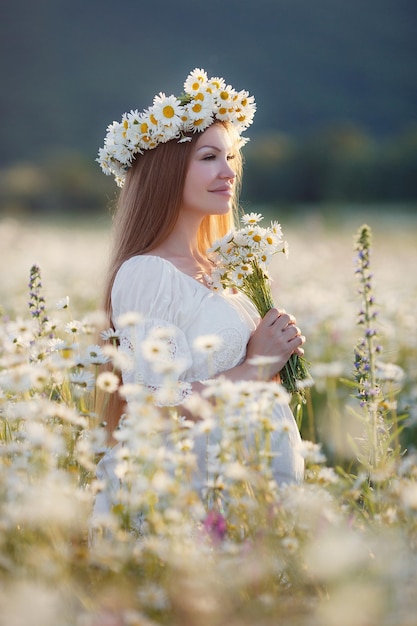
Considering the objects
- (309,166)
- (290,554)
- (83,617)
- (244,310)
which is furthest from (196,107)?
(309,166)

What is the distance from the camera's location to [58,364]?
2.22 m

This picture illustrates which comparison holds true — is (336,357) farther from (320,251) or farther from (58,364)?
(320,251)

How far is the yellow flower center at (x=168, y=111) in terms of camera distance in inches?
135

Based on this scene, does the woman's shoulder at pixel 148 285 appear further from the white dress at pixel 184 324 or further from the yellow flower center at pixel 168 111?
the yellow flower center at pixel 168 111

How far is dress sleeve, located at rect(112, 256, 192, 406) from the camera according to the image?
298 centimetres

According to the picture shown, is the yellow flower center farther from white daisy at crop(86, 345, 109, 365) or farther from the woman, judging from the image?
white daisy at crop(86, 345, 109, 365)

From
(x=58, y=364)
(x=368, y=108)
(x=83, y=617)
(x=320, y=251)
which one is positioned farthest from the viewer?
(x=368, y=108)

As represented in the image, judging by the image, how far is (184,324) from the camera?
3189 mm

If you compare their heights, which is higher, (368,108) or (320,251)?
(368,108)

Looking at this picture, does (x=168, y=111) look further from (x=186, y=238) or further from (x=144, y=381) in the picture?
(x=144, y=381)

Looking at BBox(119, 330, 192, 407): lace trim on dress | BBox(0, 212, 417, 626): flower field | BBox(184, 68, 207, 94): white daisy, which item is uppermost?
BBox(184, 68, 207, 94): white daisy

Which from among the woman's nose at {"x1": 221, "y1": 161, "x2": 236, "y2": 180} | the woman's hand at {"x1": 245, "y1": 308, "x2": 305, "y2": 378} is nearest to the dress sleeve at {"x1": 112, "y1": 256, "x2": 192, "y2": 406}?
the woman's hand at {"x1": 245, "y1": 308, "x2": 305, "y2": 378}

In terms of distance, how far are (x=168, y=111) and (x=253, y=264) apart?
2.66ft

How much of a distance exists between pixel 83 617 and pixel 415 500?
843 mm
